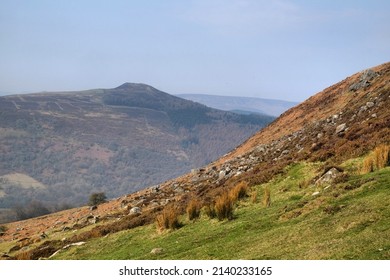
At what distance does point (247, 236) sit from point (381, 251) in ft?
16.7

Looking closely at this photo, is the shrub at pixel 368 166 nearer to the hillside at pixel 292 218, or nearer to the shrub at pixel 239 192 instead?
the hillside at pixel 292 218

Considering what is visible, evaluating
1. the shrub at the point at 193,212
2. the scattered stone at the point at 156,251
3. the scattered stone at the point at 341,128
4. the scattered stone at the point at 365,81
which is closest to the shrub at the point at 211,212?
the shrub at the point at 193,212

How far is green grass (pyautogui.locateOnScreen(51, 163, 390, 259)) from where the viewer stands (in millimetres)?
10789

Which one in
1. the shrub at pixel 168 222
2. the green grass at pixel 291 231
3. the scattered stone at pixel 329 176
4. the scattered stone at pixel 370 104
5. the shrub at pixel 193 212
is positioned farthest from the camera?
the scattered stone at pixel 370 104

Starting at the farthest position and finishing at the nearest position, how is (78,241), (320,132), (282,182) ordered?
(320,132) → (78,241) → (282,182)

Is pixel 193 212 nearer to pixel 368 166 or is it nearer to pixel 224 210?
pixel 224 210

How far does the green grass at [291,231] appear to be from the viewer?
1079 centimetres

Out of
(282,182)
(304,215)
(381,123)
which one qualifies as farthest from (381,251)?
(381,123)

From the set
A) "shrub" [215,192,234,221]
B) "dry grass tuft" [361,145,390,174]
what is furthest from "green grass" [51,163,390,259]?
"dry grass tuft" [361,145,390,174]
